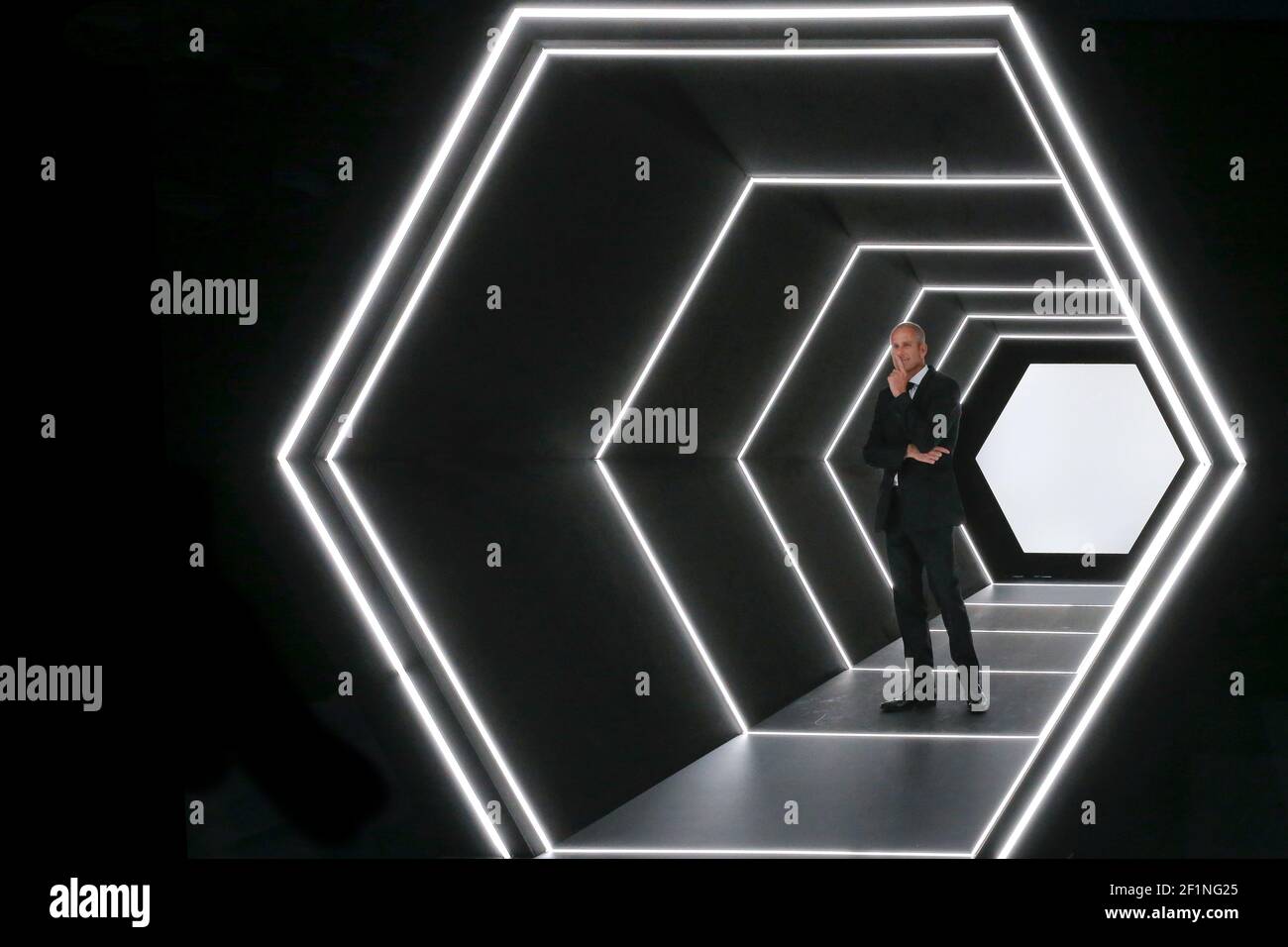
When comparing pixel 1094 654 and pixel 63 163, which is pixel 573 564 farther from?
pixel 63 163

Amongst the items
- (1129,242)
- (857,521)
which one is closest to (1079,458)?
(857,521)

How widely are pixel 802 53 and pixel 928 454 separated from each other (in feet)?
6.68

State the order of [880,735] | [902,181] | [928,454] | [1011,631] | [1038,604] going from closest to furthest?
[880,735] < [928,454] < [902,181] < [1011,631] < [1038,604]

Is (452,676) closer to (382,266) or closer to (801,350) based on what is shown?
(382,266)

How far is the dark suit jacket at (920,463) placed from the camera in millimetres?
A: 4961

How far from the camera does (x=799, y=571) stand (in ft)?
21.4

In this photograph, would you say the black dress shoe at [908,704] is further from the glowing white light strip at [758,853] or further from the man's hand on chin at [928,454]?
the glowing white light strip at [758,853]

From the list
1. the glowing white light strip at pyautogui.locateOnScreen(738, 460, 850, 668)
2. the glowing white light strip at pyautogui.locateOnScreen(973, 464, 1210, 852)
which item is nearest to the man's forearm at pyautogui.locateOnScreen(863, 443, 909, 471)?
the glowing white light strip at pyautogui.locateOnScreen(738, 460, 850, 668)

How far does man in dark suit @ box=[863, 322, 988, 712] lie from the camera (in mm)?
4930

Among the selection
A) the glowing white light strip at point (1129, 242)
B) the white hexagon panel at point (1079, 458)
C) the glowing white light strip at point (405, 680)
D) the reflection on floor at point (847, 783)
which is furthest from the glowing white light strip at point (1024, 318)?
the glowing white light strip at point (405, 680)

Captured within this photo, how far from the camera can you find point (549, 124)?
3576mm

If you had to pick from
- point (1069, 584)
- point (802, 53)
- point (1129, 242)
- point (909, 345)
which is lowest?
point (1069, 584)

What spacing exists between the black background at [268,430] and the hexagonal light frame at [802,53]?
0.04m
